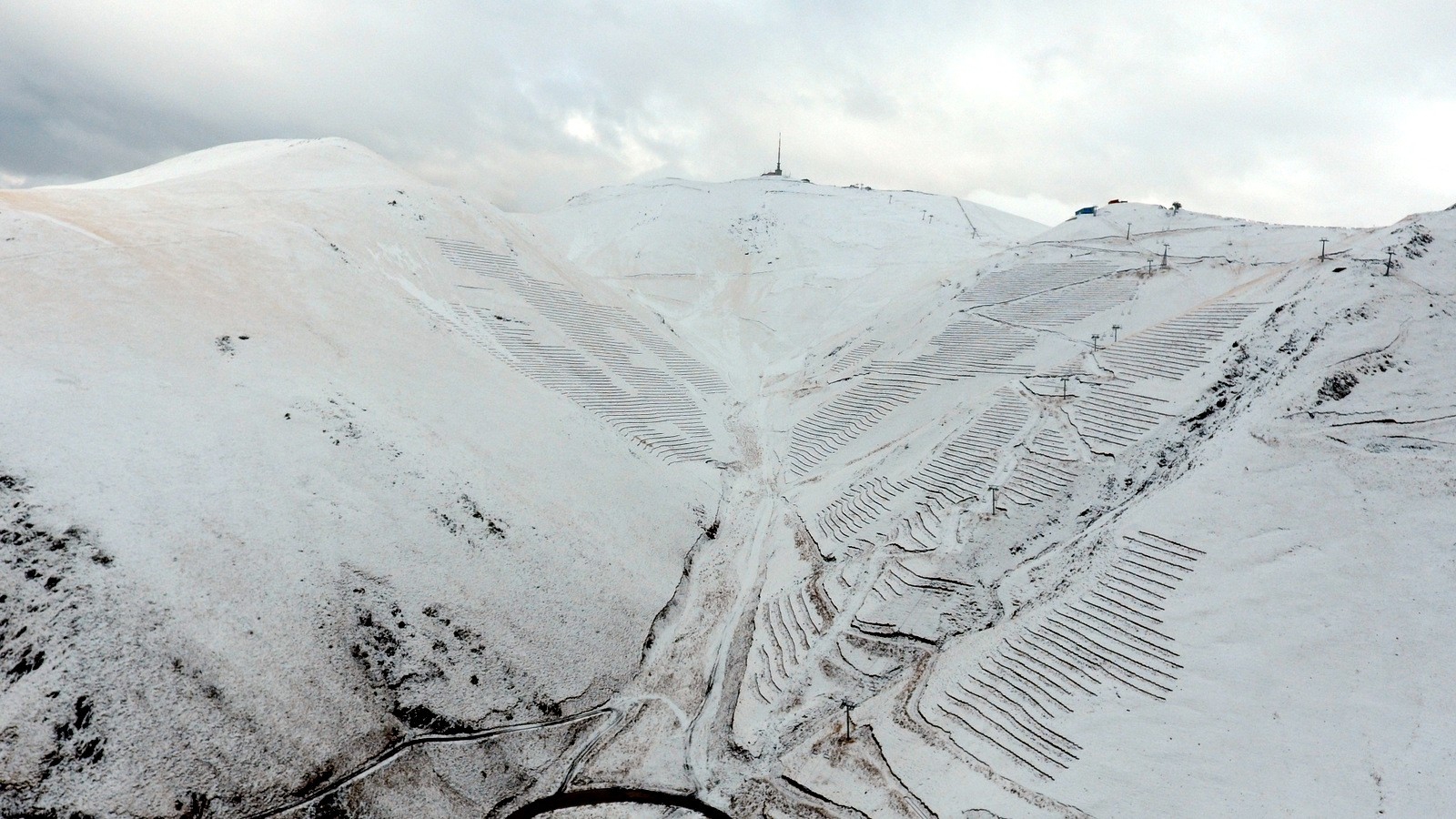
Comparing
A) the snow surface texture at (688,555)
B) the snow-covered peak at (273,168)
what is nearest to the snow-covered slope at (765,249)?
the snow-covered peak at (273,168)

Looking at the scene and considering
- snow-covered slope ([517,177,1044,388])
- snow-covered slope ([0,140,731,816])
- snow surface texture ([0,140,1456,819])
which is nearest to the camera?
snow surface texture ([0,140,1456,819])

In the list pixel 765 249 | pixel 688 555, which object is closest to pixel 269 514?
pixel 688 555

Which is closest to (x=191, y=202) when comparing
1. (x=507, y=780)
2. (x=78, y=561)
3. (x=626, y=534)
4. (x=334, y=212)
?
(x=334, y=212)

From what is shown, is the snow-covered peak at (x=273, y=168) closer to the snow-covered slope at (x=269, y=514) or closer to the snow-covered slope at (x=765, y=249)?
the snow-covered slope at (x=269, y=514)

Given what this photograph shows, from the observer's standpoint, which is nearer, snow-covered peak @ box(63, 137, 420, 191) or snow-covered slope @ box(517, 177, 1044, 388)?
snow-covered peak @ box(63, 137, 420, 191)

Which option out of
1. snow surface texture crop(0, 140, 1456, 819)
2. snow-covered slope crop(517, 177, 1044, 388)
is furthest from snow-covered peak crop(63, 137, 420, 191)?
snow-covered slope crop(517, 177, 1044, 388)

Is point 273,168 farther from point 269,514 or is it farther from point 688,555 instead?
point 688,555

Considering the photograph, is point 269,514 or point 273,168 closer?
point 269,514

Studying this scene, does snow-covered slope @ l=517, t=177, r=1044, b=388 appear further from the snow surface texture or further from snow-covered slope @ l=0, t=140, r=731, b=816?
snow-covered slope @ l=0, t=140, r=731, b=816
